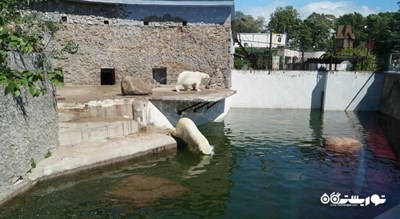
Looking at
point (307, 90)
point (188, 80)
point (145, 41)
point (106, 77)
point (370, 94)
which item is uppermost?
point (145, 41)

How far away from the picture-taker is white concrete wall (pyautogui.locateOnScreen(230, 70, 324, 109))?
2178cm

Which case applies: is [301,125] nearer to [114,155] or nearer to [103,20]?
[114,155]

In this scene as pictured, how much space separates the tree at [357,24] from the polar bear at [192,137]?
56.2 m

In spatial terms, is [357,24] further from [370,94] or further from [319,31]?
[370,94]

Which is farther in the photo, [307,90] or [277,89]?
[277,89]

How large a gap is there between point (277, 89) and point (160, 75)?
315 inches

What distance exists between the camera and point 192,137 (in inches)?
456

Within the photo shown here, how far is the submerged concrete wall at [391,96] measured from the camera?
62.6 ft

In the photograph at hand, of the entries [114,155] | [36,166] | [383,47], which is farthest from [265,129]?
[383,47]

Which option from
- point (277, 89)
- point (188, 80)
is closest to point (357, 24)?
point (277, 89)

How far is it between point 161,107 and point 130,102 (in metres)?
1.57

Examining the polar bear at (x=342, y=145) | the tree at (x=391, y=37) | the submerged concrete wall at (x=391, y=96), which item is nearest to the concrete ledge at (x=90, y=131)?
the polar bear at (x=342, y=145)

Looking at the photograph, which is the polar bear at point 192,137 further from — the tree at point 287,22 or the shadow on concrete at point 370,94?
the tree at point 287,22

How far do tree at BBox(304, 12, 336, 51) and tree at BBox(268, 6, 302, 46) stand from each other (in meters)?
2.37
